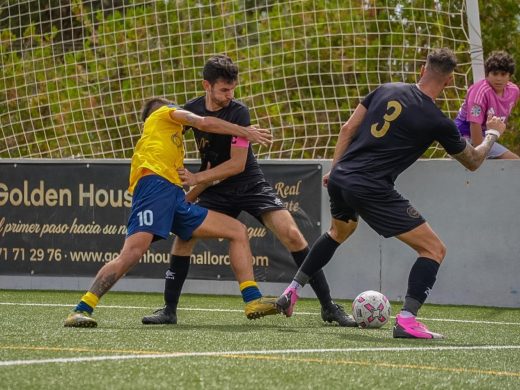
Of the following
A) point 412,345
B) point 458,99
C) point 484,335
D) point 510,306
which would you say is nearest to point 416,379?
point 412,345

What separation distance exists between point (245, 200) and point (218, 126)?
28.5 inches

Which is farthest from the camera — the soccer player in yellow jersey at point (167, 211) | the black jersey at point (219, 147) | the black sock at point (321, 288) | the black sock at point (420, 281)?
the black sock at point (321, 288)

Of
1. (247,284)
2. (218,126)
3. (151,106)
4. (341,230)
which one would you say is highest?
(151,106)

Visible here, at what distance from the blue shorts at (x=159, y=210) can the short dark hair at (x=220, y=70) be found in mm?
735

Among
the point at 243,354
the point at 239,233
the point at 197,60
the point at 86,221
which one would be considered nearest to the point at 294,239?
the point at 239,233

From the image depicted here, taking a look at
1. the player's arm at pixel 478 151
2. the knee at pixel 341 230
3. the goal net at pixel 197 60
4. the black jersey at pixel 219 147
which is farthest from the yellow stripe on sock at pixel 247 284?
Result: the goal net at pixel 197 60

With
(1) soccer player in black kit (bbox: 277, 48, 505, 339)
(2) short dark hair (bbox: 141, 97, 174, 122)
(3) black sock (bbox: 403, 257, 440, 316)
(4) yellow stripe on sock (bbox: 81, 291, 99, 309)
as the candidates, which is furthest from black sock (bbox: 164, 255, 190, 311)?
(3) black sock (bbox: 403, 257, 440, 316)

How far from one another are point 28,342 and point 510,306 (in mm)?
5451

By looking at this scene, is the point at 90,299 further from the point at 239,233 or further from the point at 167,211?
the point at 239,233

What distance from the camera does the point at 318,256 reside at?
7480 millimetres

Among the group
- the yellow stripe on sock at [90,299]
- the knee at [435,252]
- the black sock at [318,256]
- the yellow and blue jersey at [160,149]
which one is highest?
the yellow and blue jersey at [160,149]

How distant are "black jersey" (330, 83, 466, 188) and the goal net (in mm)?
4481

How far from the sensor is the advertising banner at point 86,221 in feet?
35.4

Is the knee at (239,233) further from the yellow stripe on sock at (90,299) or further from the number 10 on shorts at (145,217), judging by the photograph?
the yellow stripe on sock at (90,299)
